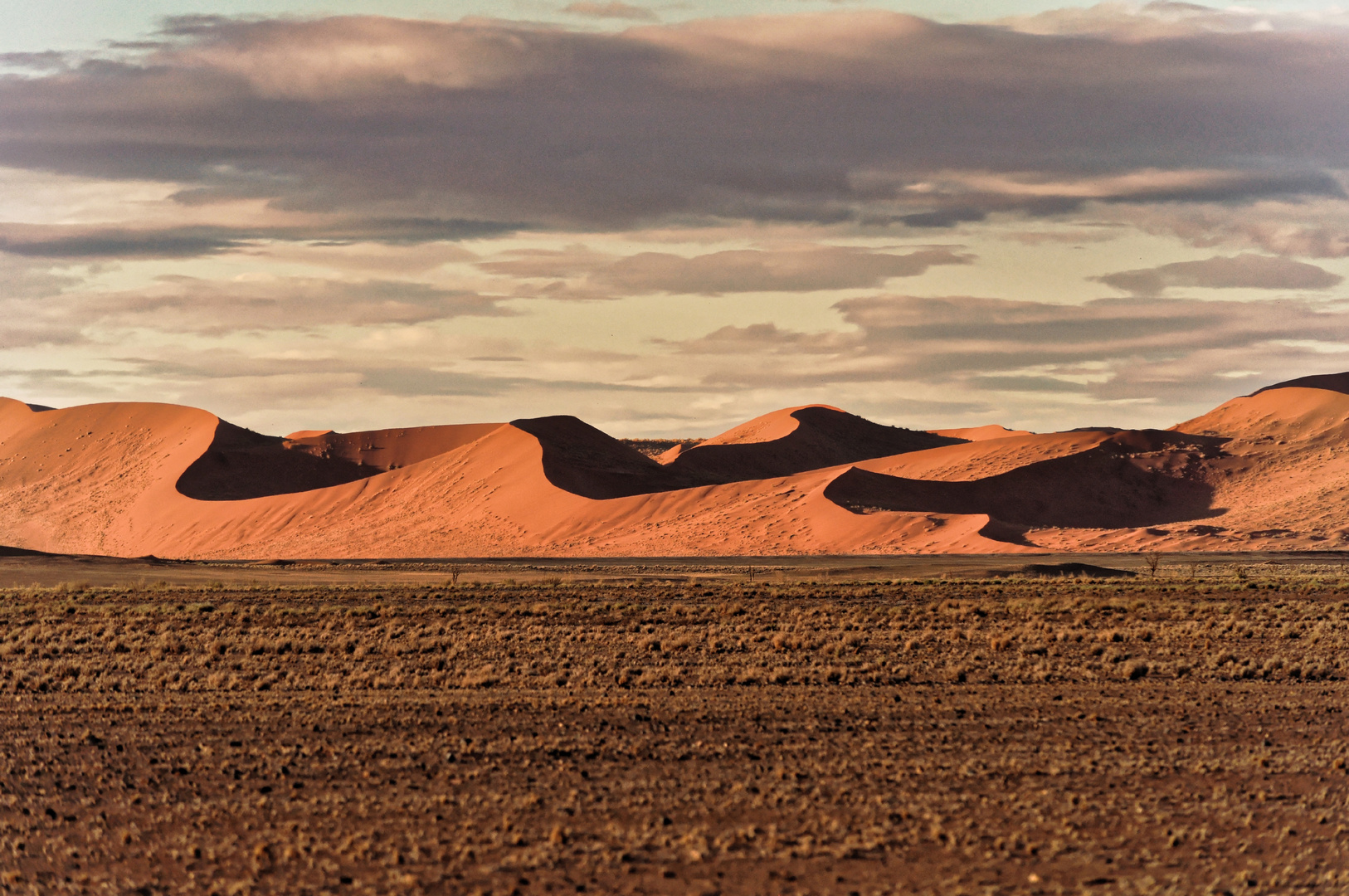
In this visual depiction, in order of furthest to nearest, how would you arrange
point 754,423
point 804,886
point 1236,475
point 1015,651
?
point 754,423 < point 1236,475 < point 1015,651 < point 804,886

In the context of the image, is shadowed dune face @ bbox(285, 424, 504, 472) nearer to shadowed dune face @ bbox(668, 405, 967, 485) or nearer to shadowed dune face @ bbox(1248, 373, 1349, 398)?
shadowed dune face @ bbox(668, 405, 967, 485)

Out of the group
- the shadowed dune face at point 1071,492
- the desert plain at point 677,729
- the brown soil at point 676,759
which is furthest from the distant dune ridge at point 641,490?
the brown soil at point 676,759

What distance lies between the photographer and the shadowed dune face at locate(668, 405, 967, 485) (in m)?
119

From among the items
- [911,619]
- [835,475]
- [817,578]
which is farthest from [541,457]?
[911,619]

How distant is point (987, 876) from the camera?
8539 mm

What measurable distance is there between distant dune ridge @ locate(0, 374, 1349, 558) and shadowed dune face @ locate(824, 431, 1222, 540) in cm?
19

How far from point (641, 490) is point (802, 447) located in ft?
110

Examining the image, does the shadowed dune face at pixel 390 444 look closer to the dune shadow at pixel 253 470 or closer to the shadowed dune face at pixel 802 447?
the dune shadow at pixel 253 470

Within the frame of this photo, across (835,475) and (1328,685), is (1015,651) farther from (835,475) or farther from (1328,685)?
(835,475)

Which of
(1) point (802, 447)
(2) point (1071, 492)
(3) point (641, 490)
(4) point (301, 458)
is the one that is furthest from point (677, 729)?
(1) point (802, 447)

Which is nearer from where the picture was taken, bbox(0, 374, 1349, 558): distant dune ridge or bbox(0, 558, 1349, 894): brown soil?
bbox(0, 558, 1349, 894): brown soil

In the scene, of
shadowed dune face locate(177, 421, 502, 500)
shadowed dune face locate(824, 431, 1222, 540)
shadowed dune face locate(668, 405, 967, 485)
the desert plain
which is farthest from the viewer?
shadowed dune face locate(668, 405, 967, 485)

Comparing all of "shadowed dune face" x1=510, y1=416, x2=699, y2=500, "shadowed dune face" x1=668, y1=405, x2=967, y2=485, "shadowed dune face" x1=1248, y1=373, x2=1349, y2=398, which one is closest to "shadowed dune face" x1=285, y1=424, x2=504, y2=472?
"shadowed dune face" x1=510, y1=416, x2=699, y2=500

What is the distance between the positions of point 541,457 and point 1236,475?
2019 inches
